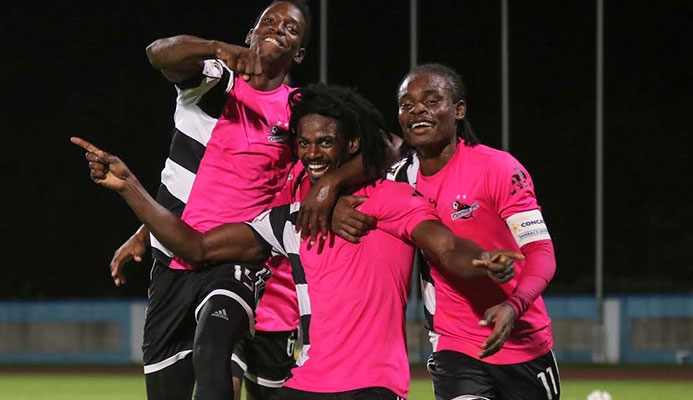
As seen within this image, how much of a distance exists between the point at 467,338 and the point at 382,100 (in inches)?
1210

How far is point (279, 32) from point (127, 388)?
10.4 m

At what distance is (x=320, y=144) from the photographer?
4.54m

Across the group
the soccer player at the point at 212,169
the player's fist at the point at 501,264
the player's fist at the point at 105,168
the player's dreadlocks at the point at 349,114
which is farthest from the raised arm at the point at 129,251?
the player's fist at the point at 501,264

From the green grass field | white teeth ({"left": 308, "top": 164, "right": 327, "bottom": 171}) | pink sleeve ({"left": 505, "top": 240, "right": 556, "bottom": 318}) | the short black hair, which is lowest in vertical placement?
the green grass field

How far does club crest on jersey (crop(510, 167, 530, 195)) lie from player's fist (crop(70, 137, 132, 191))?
1.66 m

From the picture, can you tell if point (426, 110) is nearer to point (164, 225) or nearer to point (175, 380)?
point (164, 225)

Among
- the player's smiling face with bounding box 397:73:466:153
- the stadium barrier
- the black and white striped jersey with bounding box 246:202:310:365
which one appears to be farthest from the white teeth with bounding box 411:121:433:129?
the stadium barrier

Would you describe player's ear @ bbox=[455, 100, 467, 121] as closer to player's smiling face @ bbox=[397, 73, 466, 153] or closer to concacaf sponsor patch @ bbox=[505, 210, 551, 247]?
player's smiling face @ bbox=[397, 73, 466, 153]

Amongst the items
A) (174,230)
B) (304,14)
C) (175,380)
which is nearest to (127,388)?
(175,380)

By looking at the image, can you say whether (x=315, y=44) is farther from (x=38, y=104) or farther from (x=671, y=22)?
(x=671, y=22)

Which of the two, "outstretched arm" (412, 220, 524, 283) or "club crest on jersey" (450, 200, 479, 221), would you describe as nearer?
"outstretched arm" (412, 220, 524, 283)

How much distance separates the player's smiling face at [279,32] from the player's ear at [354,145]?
2.91 feet

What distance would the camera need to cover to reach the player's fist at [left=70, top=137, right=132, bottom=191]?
176 inches

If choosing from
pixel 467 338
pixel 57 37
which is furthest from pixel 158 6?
pixel 467 338
